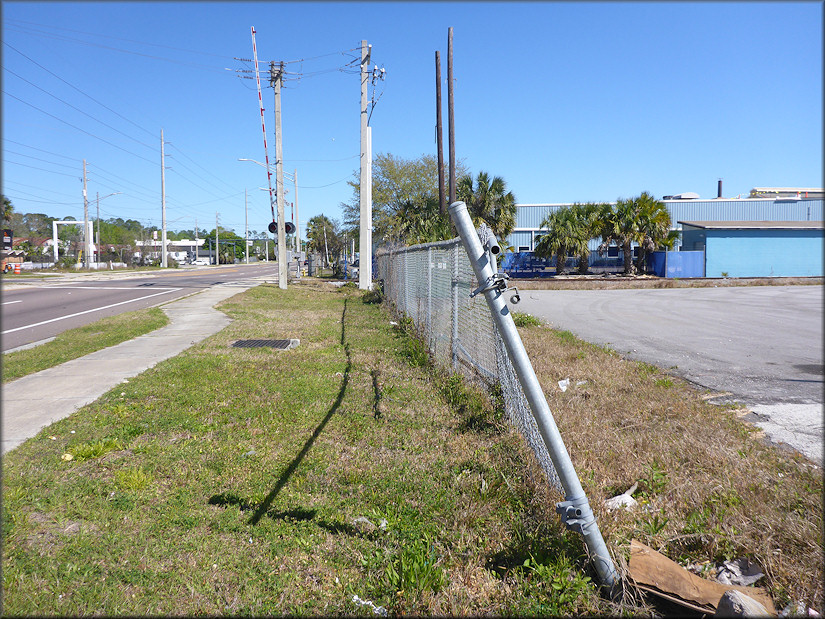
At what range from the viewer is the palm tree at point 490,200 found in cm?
3362

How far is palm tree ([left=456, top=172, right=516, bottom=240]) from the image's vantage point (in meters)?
33.6

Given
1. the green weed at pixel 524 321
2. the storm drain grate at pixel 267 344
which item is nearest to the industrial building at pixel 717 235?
the green weed at pixel 524 321

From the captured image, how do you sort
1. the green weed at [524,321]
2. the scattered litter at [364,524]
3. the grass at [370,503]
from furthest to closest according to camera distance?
the green weed at [524,321] → the scattered litter at [364,524] → the grass at [370,503]

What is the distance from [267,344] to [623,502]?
750 centimetres

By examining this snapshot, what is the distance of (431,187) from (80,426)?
134ft

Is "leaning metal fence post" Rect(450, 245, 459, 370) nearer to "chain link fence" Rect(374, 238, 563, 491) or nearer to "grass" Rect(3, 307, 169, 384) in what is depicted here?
"chain link fence" Rect(374, 238, 563, 491)

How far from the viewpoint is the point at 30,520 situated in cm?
367

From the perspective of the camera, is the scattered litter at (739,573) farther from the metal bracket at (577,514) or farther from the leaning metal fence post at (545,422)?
the metal bracket at (577,514)

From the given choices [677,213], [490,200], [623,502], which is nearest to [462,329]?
[623,502]

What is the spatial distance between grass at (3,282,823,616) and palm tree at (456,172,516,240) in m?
27.8

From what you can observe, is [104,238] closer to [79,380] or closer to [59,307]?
[59,307]

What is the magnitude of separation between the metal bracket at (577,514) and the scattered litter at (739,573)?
2.37 ft

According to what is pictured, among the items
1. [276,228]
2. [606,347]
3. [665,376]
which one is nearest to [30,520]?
[665,376]

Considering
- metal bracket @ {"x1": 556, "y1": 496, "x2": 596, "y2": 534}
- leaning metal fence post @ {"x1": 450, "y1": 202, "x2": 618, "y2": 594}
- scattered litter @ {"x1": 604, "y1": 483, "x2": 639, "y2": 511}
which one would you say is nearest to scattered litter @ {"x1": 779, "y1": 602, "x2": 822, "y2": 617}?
→ leaning metal fence post @ {"x1": 450, "y1": 202, "x2": 618, "y2": 594}
